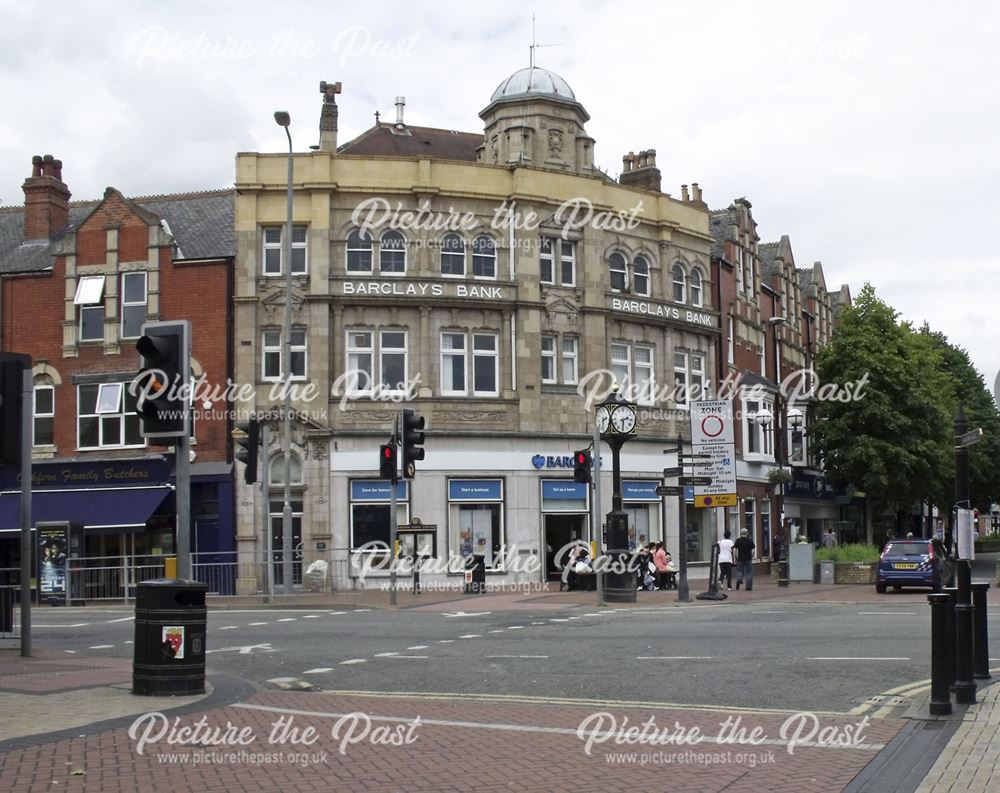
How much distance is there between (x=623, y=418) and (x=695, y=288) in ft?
52.4

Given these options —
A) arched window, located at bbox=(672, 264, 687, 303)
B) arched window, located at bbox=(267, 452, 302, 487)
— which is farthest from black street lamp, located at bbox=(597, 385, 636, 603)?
arched window, located at bbox=(672, 264, 687, 303)

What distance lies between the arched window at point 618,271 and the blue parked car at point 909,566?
482 inches

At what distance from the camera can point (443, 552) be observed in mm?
35469

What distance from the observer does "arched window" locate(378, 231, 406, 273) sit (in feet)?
118

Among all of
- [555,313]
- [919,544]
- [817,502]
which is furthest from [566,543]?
[817,502]

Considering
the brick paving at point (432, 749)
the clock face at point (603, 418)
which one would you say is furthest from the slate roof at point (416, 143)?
the brick paving at point (432, 749)

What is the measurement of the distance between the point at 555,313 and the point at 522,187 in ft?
12.8

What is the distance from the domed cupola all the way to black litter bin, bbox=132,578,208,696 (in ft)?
93.6

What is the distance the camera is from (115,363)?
3659 cm

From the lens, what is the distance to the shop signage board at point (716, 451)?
2844 centimetres

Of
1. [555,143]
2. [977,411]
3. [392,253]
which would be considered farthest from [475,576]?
[977,411]

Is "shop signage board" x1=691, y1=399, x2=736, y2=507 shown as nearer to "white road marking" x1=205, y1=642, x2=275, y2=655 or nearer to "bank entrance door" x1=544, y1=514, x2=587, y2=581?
"bank entrance door" x1=544, y1=514, x2=587, y2=581

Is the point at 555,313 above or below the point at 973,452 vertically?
above

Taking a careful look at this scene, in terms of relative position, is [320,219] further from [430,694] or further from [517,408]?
[430,694]
